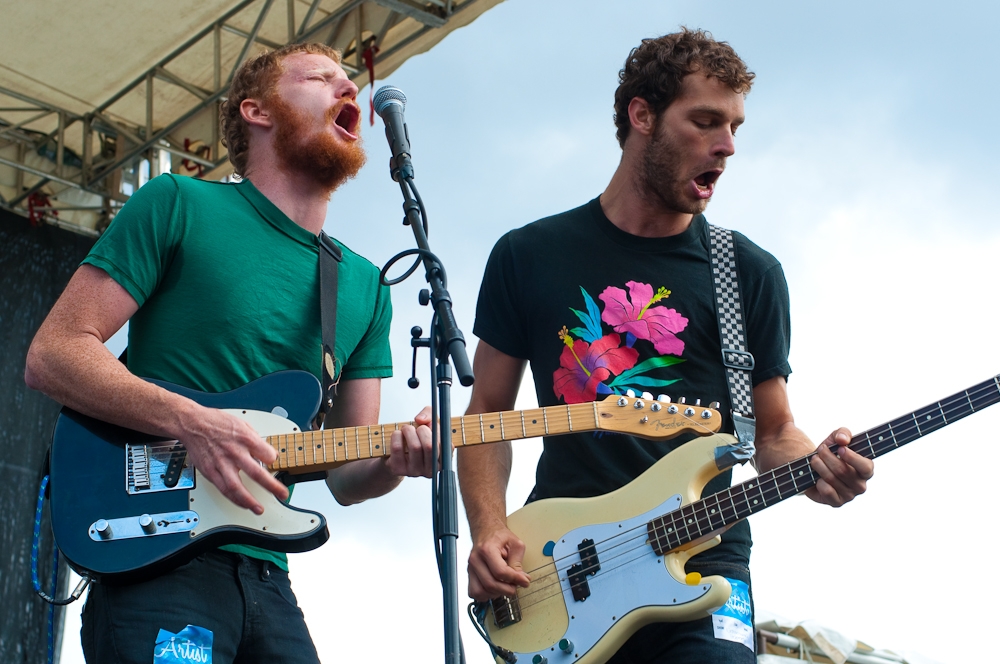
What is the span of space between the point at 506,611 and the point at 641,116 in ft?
5.44

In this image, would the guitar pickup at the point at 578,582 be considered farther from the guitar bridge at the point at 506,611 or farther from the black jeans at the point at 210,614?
the black jeans at the point at 210,614

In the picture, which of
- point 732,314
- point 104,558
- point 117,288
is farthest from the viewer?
point 732,314

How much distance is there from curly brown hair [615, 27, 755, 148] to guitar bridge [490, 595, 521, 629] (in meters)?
1.59

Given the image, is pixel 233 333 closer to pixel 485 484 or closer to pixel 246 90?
pixel 485 484

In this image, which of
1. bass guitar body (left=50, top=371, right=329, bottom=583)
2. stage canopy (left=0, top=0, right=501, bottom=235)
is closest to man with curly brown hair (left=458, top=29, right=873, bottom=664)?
bass guitar body (left=50, top=371, right=329, bottom=583)

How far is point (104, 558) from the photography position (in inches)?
97.7

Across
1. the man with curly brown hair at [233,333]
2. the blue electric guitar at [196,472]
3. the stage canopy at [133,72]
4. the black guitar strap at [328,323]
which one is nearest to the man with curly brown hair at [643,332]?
the blue electric guitar at [196,472]

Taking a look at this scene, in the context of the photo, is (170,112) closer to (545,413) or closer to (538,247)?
(538,247)

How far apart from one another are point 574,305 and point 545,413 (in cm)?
42

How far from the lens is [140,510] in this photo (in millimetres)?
2568

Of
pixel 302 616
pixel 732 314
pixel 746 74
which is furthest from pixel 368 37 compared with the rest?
pixel 302 616

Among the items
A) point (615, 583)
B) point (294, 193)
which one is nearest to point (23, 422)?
point (294, 193)

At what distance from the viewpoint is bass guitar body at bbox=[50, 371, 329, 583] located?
98.3 inches

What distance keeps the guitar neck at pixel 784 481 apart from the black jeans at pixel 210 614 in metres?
1.00
